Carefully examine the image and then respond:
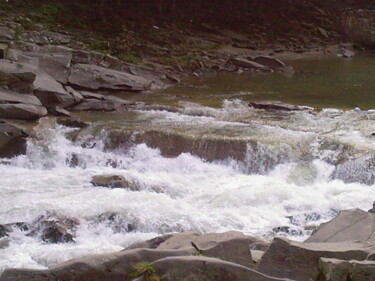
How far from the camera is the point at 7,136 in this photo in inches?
480

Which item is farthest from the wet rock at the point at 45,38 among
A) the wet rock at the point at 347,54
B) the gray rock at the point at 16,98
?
the wet rock at the point at 347,54

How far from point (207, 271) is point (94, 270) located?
3.47 ft

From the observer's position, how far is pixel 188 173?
1195 cm

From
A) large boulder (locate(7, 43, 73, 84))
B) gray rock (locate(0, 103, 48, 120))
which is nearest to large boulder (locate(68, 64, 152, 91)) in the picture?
large boulder (locate(7, 43, 73, 84))

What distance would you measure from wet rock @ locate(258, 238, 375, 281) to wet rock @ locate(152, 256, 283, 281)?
0.47 m

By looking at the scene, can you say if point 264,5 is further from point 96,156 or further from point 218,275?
point 218,275

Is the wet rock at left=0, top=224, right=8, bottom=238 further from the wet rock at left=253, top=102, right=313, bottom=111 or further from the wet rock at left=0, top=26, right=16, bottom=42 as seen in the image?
the wet rock at left=0, top=26, right=16, bottom=42

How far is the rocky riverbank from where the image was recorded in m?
5.54

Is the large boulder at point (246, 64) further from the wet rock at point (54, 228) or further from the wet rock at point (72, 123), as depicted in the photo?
the wet rock at point (54, 228)

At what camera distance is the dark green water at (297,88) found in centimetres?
1700

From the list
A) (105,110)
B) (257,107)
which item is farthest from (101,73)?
(257,107)

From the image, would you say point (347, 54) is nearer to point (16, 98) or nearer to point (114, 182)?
point (16, 98)

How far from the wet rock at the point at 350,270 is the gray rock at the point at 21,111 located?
8708mm

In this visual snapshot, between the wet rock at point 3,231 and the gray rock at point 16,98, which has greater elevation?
the gray rock at point 16,98
